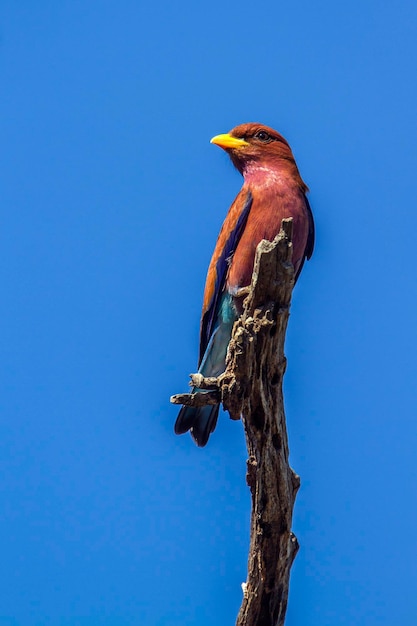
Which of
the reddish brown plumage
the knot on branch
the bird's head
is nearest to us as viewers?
the knot on branch

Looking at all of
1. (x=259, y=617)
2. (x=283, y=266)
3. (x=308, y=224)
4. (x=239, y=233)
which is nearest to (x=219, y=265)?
(x=239, y=233)

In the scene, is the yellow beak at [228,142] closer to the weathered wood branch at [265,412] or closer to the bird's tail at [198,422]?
the weathered wood branch at [265,412]

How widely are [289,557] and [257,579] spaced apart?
270mm

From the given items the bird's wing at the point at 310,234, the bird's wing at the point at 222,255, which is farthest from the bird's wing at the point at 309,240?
the bird's wing at the point at 222,255

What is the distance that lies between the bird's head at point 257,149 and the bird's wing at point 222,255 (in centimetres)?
36

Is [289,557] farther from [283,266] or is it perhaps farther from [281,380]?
[283,266]

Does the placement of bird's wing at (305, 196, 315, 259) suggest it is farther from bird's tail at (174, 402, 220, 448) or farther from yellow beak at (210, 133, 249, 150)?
bird's tail at (174, 402, 220, 448)

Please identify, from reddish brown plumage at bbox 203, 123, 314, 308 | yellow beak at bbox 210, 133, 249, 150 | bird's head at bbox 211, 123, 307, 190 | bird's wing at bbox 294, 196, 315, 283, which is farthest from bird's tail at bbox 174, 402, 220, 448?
yellow beak at bbox 210, 133, 249, 150

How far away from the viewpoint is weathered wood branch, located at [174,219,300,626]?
515 cm

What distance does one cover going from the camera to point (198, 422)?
651cm

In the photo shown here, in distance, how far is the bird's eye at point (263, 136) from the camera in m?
6.84

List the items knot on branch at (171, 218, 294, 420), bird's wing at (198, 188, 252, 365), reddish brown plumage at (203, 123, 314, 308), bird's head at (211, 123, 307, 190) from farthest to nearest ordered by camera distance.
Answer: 1. bird's head at (211, 123, 307, 190)
2. bird's wing at (198, 188, 252, 365)
3. reddish brown plumage at (203, 123, 314, 308)
4. knot on branch at (171, 218, 294, 420)

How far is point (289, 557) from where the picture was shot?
18.1ft

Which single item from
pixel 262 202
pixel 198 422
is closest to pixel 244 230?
pixel 262 202
